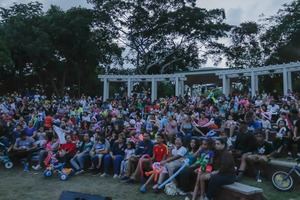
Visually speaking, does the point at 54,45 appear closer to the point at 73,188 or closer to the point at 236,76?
the point at 236,76

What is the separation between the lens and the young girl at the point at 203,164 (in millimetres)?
6941

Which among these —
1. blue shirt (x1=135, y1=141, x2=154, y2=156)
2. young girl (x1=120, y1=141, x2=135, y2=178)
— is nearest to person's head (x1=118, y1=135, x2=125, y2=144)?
young girl (x1=120, y1=141, x2=135, y2=178)

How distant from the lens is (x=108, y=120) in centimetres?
1502

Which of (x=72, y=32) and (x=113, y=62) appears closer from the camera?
(x=72, y=32)

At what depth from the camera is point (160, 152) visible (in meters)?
8.91

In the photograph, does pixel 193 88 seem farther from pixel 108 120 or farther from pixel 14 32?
pixel 108 120

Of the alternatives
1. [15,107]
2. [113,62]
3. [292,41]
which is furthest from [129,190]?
[113,62]

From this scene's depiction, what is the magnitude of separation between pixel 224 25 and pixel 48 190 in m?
29.5

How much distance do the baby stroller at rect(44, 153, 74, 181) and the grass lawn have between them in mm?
148

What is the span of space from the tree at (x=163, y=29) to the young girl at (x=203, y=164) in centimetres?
2792

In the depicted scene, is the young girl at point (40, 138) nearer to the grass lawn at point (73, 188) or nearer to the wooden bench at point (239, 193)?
the grass lawn at point (73, 188)

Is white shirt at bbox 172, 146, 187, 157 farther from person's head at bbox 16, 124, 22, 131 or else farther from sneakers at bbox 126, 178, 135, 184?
person's head at bbox 16, 124, 22, 131

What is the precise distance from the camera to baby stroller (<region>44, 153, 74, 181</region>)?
9.62 meters

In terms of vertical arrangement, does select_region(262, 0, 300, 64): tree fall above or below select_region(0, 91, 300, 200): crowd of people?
above
